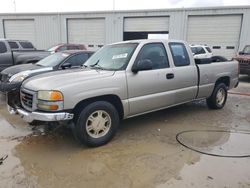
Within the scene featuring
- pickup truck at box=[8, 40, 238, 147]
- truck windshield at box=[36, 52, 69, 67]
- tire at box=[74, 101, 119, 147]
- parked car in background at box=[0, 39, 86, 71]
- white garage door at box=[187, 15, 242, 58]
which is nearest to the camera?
pickup truck at box=[8, 40, 238, 147]

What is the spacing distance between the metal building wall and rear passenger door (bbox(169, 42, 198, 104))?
1520cm

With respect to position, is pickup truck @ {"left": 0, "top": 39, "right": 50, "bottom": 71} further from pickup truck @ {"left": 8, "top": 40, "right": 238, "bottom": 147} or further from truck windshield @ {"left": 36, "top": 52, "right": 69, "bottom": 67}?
pickup truck @ {"left": 8, "top": 40, "right": 238, "bottom": 147}

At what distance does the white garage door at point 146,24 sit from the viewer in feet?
67.9

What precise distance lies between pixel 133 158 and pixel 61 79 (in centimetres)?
167

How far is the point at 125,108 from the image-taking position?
432 centimetres

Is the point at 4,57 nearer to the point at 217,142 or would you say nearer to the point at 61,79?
the point at 61,79

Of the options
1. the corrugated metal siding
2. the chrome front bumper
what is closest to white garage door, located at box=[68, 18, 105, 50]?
the corrugated metal siding

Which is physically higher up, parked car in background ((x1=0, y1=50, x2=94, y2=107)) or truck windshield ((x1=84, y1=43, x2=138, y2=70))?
truck windshield ((x1=84, y1=43, x2=138, y2=70))

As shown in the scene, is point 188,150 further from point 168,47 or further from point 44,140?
point 44,140

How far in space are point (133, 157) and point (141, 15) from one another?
19.0 metres

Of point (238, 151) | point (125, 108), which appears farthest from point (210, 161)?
point (125, 108)

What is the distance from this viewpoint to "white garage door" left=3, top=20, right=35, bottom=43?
2428 centimetres

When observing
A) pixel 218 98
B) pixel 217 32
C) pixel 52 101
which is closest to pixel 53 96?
pixel 52 101

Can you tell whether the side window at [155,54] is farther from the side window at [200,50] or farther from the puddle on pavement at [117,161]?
the side window at [200,50]
